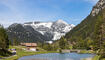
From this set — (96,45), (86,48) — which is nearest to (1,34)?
(96,45)

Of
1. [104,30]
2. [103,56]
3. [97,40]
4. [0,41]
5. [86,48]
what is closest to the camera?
[103,56]

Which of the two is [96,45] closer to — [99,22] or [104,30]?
[99,22]

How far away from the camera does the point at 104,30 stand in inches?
2749

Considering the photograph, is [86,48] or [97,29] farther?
[86,48]

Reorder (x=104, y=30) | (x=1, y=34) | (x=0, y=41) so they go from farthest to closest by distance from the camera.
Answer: (x=1, y=34), (x=0, y=41), (x=104, y=30)

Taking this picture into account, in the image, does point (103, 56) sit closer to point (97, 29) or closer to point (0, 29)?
point (97, 29)

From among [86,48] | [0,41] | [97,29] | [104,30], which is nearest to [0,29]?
[0,41]

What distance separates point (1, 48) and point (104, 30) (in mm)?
62689

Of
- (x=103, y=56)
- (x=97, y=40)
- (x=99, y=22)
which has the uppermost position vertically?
(x=99, y=22)

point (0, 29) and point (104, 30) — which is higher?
point (0, 29)

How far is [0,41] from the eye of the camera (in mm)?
100812

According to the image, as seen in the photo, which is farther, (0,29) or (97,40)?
(0,29)

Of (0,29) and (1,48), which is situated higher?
(0,29)

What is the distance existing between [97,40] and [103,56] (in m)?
29.3
